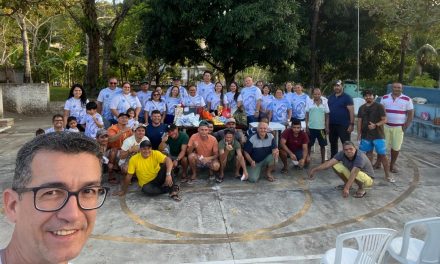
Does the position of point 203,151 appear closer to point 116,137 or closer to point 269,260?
point 116,137

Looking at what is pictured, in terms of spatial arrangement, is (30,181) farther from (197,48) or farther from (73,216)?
(197,48)

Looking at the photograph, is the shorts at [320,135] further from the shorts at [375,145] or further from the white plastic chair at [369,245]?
the white plastic chair at [369,245]

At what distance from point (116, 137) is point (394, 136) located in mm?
5368

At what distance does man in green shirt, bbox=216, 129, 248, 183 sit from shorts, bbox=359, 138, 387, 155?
94.8 inches

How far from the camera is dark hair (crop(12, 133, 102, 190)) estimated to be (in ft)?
4.01

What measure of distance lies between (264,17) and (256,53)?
101 inches

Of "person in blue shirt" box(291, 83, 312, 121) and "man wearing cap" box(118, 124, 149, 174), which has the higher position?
"person in blue shirt" box(291, 83, 312, 121)

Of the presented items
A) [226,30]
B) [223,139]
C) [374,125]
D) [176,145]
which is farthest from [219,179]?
[226,30]

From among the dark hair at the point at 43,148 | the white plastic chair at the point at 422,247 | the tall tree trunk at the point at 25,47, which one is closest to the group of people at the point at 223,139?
the white plastic chair at the point at 422,247

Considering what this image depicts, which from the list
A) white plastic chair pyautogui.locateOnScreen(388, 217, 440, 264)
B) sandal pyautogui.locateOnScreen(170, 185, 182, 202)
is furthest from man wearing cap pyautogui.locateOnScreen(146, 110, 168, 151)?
white plastic chair pyautogui.locateOnScreen(388, 217, 440, 264)

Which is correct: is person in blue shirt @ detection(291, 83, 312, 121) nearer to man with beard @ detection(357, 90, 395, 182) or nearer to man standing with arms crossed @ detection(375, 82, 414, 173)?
man with beard @ detection(357, 90, 395, 182)

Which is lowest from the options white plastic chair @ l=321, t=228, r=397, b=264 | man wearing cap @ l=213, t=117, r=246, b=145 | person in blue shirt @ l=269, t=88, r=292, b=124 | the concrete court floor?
the concrete court floor

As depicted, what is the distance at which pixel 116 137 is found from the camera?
738 cm

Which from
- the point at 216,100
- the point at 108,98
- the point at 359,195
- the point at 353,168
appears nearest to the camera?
the point at 353,168
